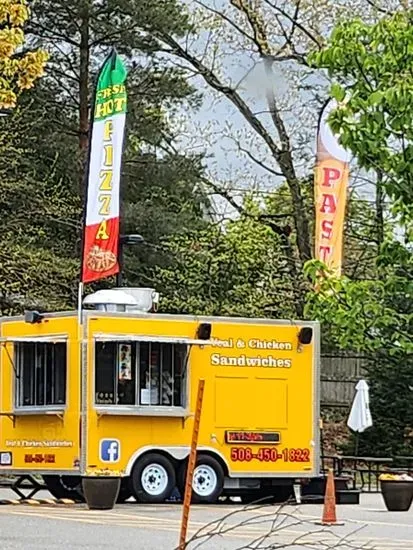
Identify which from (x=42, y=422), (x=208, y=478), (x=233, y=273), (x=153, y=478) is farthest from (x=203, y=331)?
(x=233, y=273)

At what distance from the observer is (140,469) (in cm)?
2247

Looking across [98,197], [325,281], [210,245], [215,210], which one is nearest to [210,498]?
[98,197]

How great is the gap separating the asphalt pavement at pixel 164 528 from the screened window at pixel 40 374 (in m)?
1.70

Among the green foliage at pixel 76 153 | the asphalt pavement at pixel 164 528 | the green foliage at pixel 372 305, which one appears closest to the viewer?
the green foliage at pixel 372 305

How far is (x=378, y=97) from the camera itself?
27.7 ft

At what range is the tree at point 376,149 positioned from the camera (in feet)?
28.1

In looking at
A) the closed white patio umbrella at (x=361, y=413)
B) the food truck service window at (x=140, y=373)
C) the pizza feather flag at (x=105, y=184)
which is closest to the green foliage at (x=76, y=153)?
the closed white patio umbrella at (x=361, y=413)

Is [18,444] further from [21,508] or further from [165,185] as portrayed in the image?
[165,185]

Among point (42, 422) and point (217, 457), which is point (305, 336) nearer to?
point (217, 457)

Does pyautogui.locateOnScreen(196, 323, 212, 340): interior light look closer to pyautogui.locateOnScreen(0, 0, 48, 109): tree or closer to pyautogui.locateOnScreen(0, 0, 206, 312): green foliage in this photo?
pyautogui.locateOnScreen(0, 0, 48, 109): tree

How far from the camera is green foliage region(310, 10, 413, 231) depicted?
851 cm

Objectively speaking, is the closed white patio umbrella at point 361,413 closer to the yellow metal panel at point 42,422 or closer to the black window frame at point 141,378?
the black window frame at point 141,378

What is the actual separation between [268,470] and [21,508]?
417 cm

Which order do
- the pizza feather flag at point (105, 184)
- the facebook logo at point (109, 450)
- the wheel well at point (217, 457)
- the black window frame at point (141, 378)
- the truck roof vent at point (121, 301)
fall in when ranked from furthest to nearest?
1. the pizza feather flag at point (105, 184)
2. the wheel well at point (217, 457)
3. the truck roof vent at point (121, 301)
4. the black window frame at point (141, 378)
5. the facebook logo at point (109, 450)
